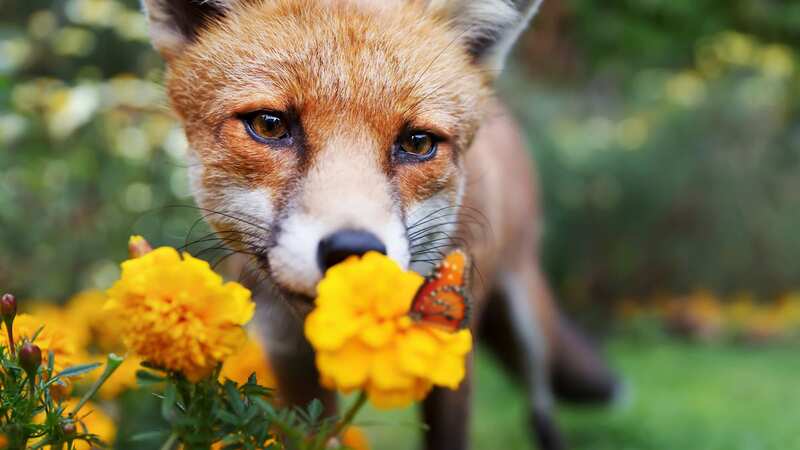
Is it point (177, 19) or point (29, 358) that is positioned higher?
point (177, 19)

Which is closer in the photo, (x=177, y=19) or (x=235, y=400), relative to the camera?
(x=235, y=400)

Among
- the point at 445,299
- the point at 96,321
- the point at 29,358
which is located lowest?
the point at 96,321

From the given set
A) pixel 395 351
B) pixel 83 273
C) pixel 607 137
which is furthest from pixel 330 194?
pixel 607 137

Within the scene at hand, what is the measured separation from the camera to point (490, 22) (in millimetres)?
2543

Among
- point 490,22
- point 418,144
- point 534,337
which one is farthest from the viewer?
point 534,337

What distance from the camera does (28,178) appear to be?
3916mm

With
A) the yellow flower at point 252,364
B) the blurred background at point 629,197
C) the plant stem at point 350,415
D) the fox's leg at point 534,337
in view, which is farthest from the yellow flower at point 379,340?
the blurred background at point 629,197

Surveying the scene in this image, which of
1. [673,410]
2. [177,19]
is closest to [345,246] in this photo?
[177,19]

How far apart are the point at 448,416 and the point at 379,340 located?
169cm

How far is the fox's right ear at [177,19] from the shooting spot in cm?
237

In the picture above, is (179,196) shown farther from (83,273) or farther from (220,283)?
(220,283)

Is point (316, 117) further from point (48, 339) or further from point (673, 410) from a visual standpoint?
point (673, 410)

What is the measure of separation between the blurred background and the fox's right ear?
151cm

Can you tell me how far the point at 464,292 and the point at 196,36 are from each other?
1.38 m
